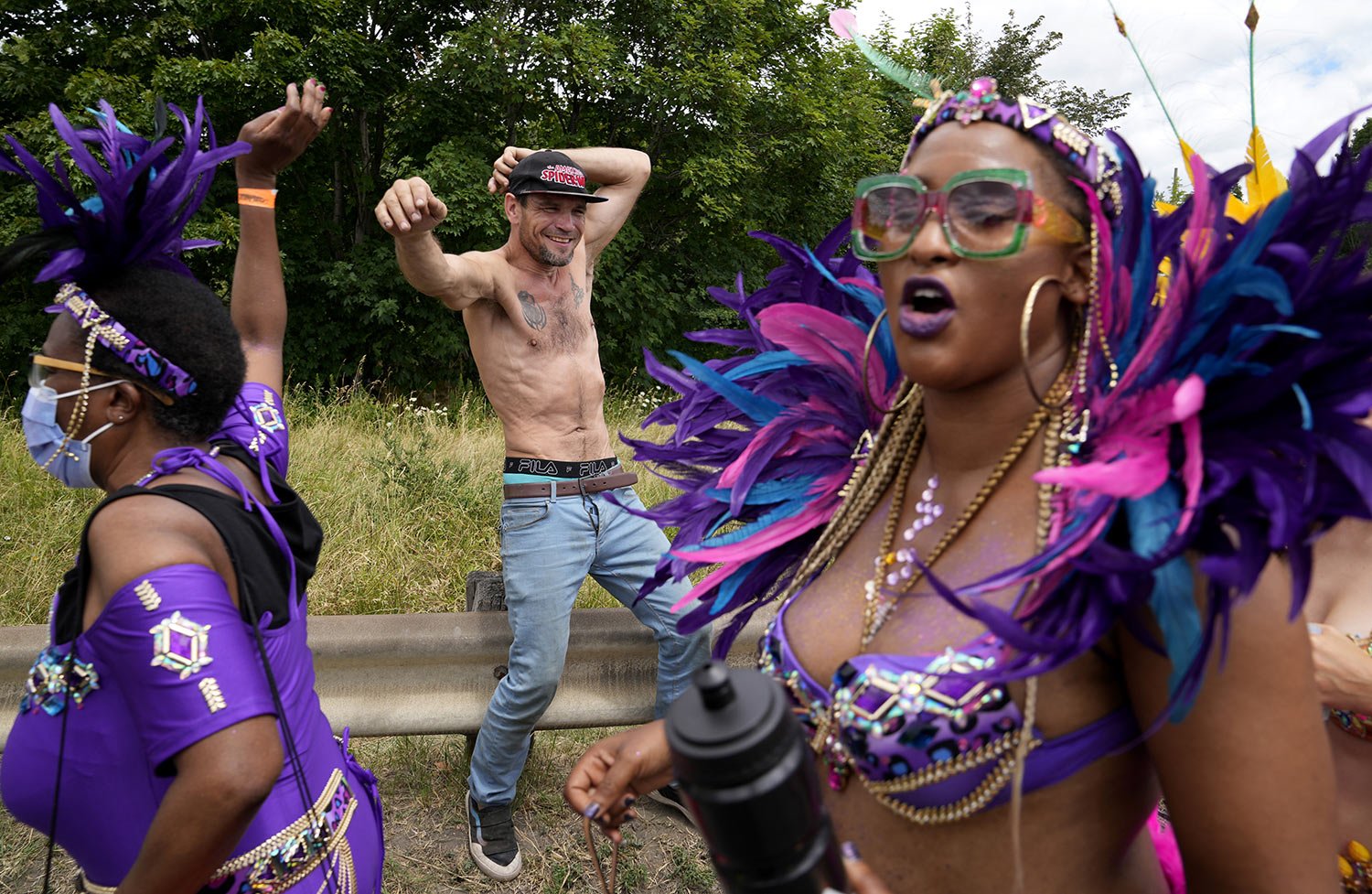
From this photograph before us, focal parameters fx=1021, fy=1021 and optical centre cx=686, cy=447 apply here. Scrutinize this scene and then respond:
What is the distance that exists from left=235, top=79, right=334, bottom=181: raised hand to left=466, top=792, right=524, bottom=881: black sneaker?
7.62 feet

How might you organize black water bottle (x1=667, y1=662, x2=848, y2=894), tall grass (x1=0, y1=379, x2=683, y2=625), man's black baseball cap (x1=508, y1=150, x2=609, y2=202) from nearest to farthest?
black water bottle (x1=667, y1=662, x2=848, y2=894) < man's black baseball cap (x1=508, y1=150, x2=609, y2=202) < tall grass (x1=0, y1=379, x2=683, y2=625)

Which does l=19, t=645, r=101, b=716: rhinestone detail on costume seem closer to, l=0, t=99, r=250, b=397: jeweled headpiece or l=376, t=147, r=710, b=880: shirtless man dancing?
l=0, t=99, r=250, b=397: jeweled headpiece

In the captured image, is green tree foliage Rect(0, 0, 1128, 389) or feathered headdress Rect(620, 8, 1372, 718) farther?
green tree foliage Rect(0, 0, 1128, 389)

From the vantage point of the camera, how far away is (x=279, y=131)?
2.76 metres

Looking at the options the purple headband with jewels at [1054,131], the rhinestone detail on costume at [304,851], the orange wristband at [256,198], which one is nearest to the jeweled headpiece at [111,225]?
the orange wristband at [256,198]

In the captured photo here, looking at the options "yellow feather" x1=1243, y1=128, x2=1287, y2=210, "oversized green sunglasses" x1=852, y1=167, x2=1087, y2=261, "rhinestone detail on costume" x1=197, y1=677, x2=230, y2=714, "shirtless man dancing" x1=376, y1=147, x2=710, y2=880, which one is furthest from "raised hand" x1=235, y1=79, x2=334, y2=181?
"yellow feather" x1=1243, y1=128, x2=1287, y2=210

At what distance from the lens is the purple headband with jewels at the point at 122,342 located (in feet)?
6.61

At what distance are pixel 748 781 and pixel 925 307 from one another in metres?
0.93

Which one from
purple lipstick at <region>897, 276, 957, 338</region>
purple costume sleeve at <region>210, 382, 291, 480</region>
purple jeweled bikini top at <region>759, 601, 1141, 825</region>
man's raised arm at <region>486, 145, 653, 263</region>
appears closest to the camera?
purple jeweled bikini top at <region>759, 601, 1141, 825</region>

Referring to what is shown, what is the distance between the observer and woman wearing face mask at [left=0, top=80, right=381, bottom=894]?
1753mm

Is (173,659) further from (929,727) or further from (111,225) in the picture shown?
(929,727)

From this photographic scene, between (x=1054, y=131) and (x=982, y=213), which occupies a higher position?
(x=1054, y=131)

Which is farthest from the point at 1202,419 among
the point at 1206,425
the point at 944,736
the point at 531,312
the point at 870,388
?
the point at 531,312

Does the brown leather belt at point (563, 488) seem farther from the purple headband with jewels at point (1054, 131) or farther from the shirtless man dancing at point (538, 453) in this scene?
the purple headband with jewels at point (1054, 131)
